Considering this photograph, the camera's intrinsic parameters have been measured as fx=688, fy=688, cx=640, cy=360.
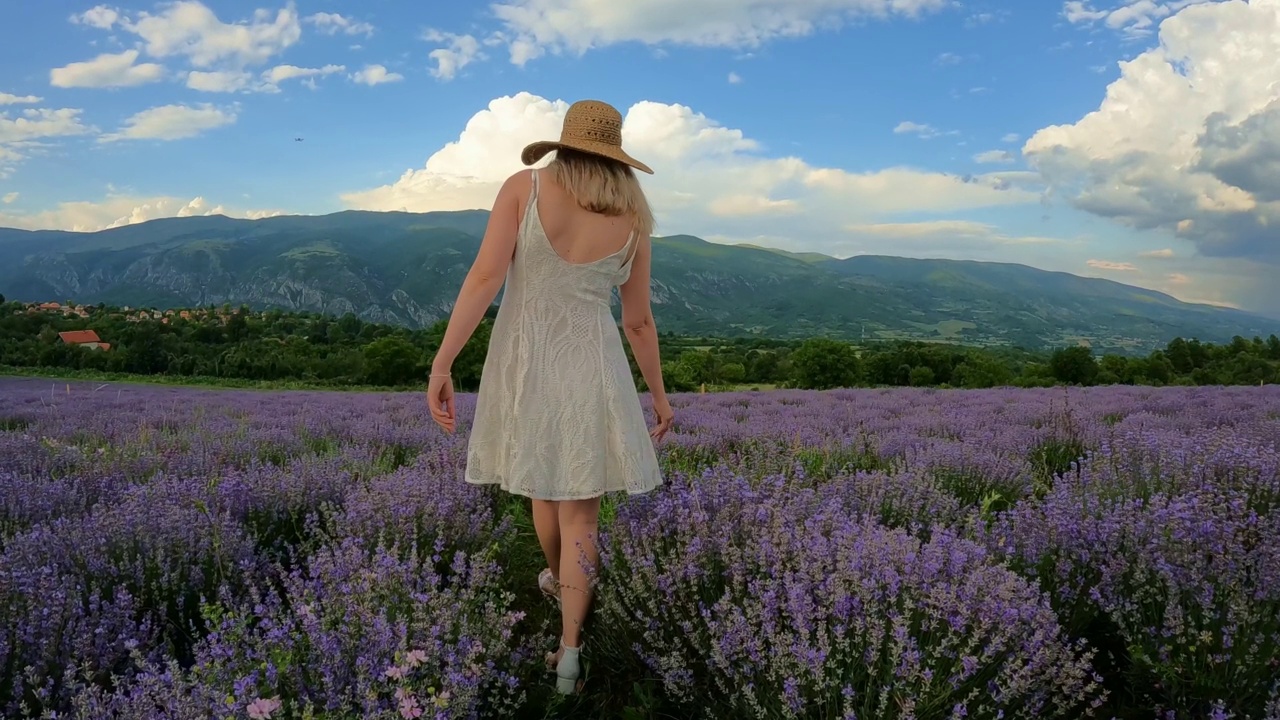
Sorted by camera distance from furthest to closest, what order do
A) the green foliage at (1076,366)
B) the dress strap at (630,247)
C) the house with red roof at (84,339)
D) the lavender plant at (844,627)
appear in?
A: 1. the house with red roof at (84,339)
2. the green foliage at (1076,366)
3. the dress strap at (630,247)
4. the lavender plant at (844,627)

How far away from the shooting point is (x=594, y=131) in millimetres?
2289

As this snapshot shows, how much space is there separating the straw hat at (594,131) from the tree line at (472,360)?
988 centimetres

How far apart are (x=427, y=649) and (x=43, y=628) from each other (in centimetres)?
112

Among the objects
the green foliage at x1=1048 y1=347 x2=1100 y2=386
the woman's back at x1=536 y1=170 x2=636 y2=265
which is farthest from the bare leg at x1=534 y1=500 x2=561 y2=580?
the green foliage at x1=1048 y1=347 x2=1100 y2=386

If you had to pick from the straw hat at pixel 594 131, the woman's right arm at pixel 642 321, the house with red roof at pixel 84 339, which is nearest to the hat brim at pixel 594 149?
the straw hat at pixel 594 131

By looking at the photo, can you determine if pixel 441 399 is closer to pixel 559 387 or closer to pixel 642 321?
pixel 559 387

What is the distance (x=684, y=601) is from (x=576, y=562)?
1.26 feet

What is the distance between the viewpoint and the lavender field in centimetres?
167

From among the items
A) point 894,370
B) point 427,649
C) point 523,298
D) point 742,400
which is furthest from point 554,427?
point 894,370

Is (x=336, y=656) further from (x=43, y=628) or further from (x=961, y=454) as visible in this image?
(x=961, y=454)

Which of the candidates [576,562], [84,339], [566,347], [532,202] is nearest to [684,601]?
[576,562]

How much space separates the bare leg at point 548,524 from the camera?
2.46 meters

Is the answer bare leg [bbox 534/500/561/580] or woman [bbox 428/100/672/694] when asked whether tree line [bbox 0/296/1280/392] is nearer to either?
bare leg [bbox 534/500/561/580]

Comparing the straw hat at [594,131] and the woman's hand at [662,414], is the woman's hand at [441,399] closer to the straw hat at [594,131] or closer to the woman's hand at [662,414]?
the woman's hand at [662,414]
